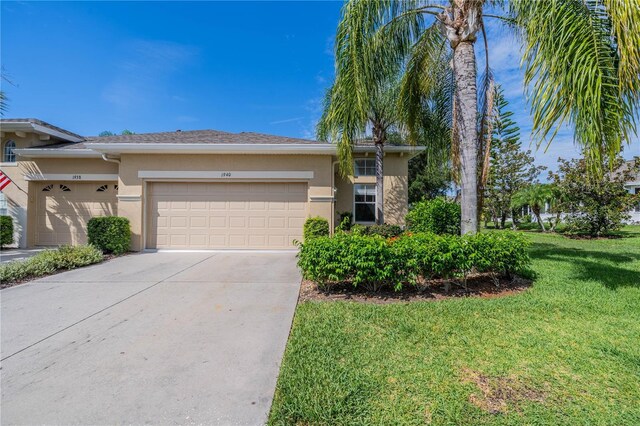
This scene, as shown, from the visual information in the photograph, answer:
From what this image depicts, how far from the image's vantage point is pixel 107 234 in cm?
847

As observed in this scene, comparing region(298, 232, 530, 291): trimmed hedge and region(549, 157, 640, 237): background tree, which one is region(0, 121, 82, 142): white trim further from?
region(549, 157, 640, 237): background tree

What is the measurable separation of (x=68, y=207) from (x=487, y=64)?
47.5ft

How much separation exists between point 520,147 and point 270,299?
66.0 ft

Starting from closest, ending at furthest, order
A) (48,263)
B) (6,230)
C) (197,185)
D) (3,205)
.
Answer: (48,263), (197,185), (6,230), (3,205)

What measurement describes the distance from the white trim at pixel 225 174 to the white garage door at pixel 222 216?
0.29m

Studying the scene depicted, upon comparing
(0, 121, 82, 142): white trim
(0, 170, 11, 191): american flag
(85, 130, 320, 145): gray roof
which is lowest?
(0, 170, 11, 191): american flag

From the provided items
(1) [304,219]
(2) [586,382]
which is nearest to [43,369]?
(2) [586,382]

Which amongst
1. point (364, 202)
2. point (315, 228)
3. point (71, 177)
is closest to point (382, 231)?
point (315, 228)

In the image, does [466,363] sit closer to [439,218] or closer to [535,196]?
[439,218]

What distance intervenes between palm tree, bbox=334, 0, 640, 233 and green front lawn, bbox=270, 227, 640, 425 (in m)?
2.19

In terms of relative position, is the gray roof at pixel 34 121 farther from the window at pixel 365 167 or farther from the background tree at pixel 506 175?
the background tree at pixel 506 175

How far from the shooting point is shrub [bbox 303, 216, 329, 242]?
28.3 ft

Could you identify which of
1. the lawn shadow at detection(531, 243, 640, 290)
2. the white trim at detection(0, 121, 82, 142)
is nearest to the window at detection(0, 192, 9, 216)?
the white trim at detection(0, 121, 82, 142)

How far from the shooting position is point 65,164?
10133 mm
